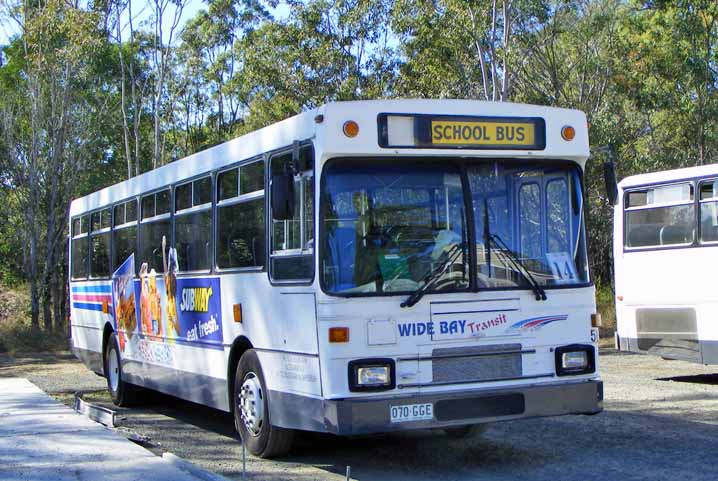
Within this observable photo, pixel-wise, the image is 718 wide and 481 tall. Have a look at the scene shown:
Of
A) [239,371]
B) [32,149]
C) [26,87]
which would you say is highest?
[26,87]

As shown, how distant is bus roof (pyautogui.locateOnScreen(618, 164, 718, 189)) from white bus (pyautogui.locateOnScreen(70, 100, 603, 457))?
695cm

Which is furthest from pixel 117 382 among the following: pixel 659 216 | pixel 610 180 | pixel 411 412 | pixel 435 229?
pixel 659 216

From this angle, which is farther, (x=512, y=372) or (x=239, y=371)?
(x=239, y=371)

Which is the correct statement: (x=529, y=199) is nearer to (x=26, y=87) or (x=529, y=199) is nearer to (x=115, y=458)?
(x=115, y=458)

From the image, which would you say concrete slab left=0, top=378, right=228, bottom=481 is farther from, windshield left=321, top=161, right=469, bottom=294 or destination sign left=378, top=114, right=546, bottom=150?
destination sign left=378, top=114, right=546, bottom=150

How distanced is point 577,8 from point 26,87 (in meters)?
19.0

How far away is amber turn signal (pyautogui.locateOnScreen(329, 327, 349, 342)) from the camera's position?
7617 millimetres

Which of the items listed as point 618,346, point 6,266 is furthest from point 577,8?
point 6,266

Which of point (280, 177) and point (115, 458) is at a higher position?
point (280, 177)

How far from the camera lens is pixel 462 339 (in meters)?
7.90

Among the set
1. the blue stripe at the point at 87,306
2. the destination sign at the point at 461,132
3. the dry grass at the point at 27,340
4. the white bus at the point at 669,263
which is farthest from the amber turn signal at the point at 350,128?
the dry grass at the point at 27,340

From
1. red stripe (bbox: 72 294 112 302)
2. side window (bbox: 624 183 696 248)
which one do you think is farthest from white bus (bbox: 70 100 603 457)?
side window (bbox: 624 183 696 248)

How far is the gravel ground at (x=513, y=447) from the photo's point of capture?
8305 millimetres

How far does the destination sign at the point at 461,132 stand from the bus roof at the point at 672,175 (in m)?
7.28
